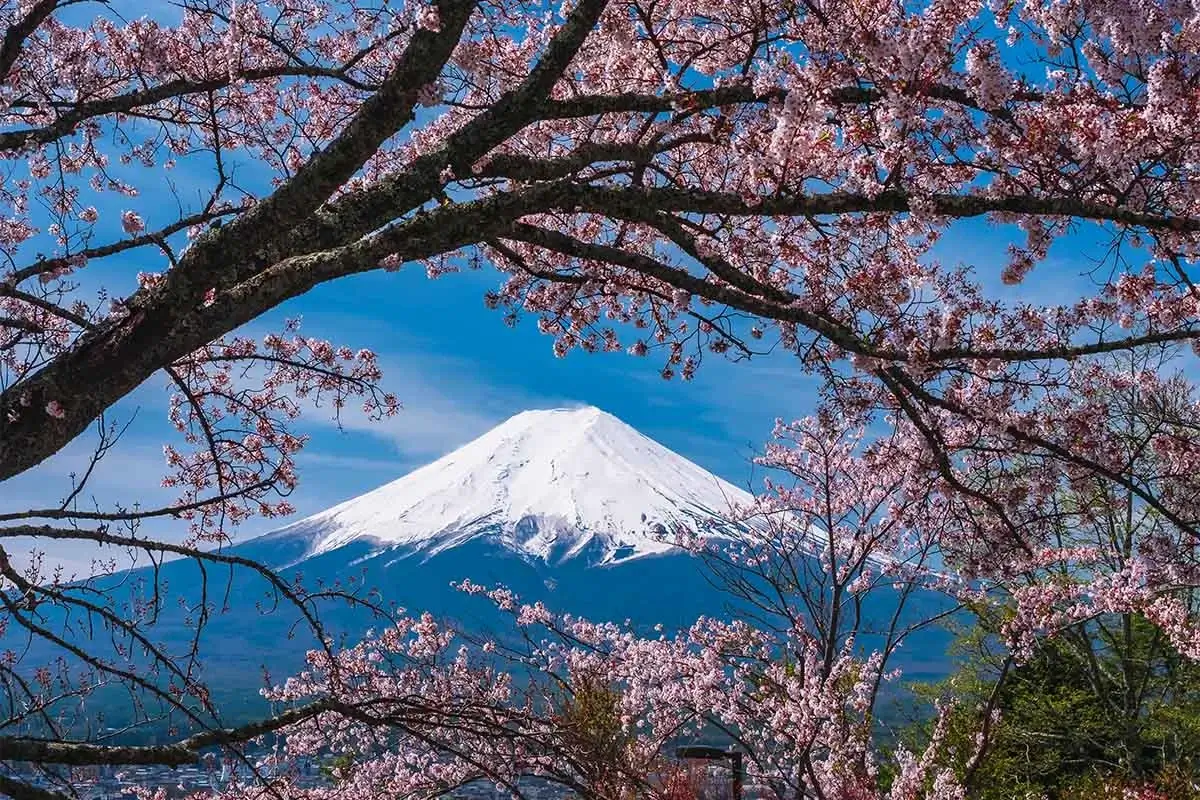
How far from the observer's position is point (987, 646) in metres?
18.9

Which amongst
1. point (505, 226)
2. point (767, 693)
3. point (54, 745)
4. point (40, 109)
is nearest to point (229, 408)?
point (40, 109)

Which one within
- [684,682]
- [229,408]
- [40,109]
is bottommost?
[684,682]

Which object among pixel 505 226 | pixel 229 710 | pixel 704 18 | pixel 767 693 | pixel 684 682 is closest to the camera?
pixel 505 226

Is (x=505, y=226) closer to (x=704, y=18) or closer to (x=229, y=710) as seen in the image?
(x=704, y=18)

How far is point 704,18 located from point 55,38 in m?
4.64

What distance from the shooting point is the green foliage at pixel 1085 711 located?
626 inches

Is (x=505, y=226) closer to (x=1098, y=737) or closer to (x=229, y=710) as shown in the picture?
(x=1098, y=737)

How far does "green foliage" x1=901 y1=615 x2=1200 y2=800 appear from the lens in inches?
626

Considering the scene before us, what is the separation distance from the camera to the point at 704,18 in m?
4.95

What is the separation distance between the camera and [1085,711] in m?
17.6

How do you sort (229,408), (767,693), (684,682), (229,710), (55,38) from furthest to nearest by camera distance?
(229,710) < (684,682) < (767,693) < (229,408) < (55,38)

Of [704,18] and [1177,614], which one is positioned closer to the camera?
[704,18]

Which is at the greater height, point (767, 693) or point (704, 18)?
point (704, 18)

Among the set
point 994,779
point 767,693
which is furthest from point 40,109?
point 994,779
